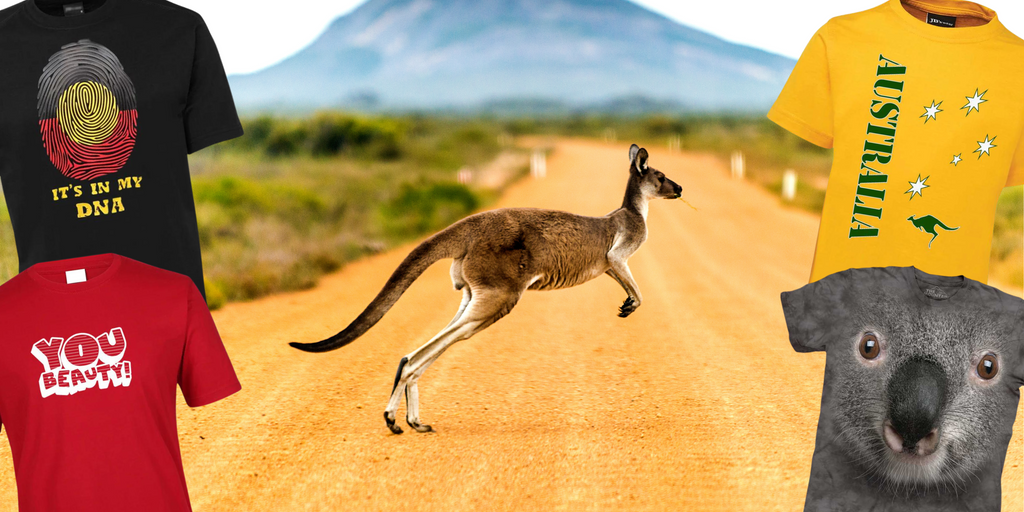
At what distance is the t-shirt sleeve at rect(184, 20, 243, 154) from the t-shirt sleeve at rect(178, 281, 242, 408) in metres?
1.59

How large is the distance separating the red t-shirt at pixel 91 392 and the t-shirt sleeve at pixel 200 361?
0.26 ft

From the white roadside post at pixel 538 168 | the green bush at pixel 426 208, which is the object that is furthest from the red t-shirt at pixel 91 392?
the white roadside post at pixel 538 168

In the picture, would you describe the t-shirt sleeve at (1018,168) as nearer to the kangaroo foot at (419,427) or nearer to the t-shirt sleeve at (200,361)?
the kangaroo foot at (419,427)

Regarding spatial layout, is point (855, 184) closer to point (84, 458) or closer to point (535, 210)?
point (535, 210)

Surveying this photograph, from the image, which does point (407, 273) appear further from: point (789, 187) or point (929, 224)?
point (789, 187)

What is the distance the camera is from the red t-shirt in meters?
3.13

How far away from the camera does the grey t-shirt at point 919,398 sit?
12.2 ft

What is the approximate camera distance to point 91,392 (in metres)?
3.14

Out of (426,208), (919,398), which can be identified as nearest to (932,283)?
Result: (919,398)

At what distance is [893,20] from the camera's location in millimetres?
4832

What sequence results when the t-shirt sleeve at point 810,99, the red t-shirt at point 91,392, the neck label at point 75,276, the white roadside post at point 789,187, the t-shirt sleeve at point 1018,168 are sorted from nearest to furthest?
the red t-shirt at point 91,392, the neck label at point 75,276, the t-shirt sleeve at point 1018,168, the t-shirt sleeve at point 810,99, the white roadside post at point 789,187

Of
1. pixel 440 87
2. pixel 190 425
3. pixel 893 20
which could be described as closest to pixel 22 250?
pixel 190 425

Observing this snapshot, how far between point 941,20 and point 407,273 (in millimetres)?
4013

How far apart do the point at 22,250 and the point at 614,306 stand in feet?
16.1
